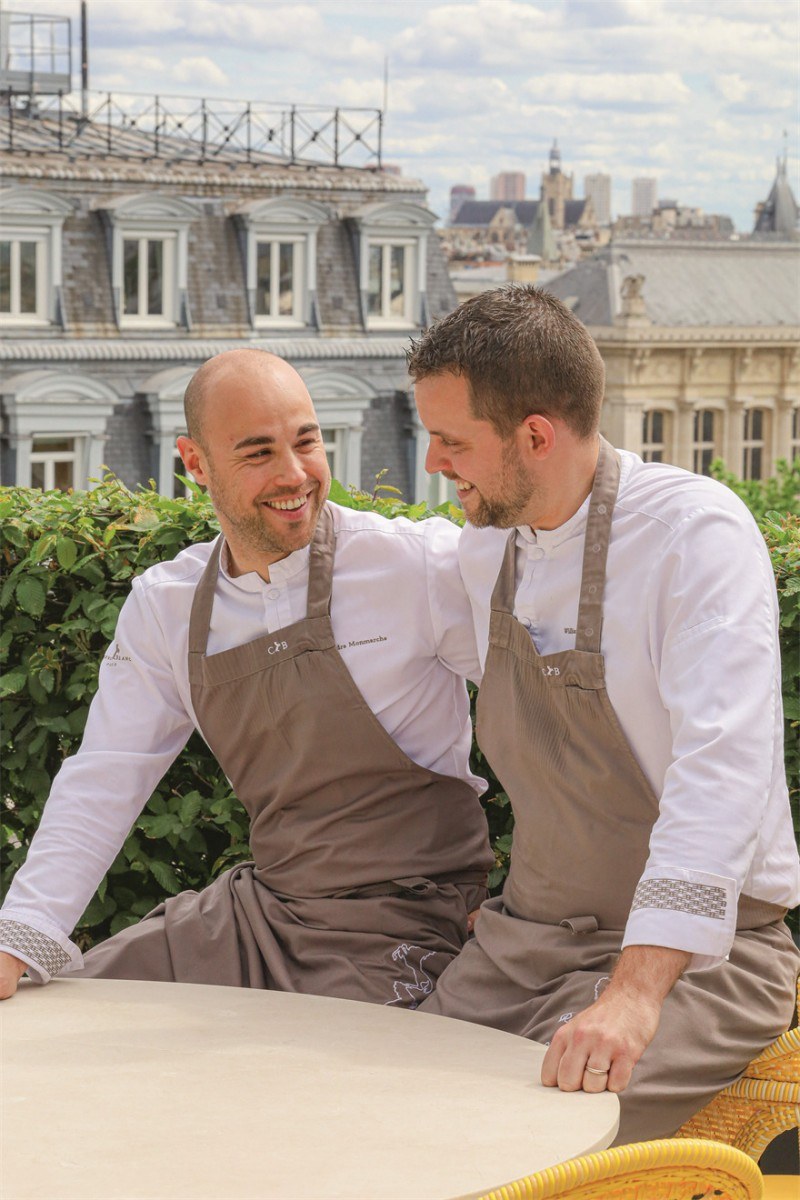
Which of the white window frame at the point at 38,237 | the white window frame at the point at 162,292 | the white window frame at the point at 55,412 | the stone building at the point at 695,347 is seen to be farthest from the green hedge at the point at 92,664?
the stone building at the point at 695,347

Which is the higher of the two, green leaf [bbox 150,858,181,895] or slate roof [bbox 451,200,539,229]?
slate roof [bbox 451,200,539,229]

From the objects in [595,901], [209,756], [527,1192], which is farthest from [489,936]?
[209,756]

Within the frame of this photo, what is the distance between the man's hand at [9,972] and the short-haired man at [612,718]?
60cm

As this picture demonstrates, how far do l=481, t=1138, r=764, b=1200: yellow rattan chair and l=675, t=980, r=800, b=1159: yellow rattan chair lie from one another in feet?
1.15

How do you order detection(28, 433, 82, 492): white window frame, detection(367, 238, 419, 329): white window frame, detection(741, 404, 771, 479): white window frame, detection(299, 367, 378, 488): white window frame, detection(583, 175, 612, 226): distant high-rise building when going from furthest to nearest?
detection(583, 175, 612, 226): distant high-rise building < detection(741, 404, 771, 479): white window frame < detection(367, 238, 419, 329): white window frame < detection(299, 367, 378, 488): white window frame < detection(28, 433, 82, 492): white window frame

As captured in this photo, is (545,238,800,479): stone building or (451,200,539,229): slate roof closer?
(545,238,800,479): stone building

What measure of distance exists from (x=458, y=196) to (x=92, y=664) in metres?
108

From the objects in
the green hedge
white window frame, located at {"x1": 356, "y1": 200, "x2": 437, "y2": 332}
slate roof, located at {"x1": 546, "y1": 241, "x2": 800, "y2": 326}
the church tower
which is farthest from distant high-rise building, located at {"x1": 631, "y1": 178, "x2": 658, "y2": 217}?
the green hedge

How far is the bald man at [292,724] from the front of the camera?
2686mm

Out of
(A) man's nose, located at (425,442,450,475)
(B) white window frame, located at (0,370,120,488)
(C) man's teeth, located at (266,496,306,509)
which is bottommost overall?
(B) white window frame, located at (0,370,120,488)

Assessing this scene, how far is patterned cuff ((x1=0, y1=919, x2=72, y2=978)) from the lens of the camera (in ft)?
8.06

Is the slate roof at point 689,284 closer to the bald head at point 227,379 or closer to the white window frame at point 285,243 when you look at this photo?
the white window frame at point 285,243

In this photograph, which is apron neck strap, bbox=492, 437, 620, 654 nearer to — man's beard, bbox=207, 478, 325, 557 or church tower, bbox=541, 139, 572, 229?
man's beard, bbox=207, 478, 325, 557

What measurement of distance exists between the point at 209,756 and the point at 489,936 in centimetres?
113
